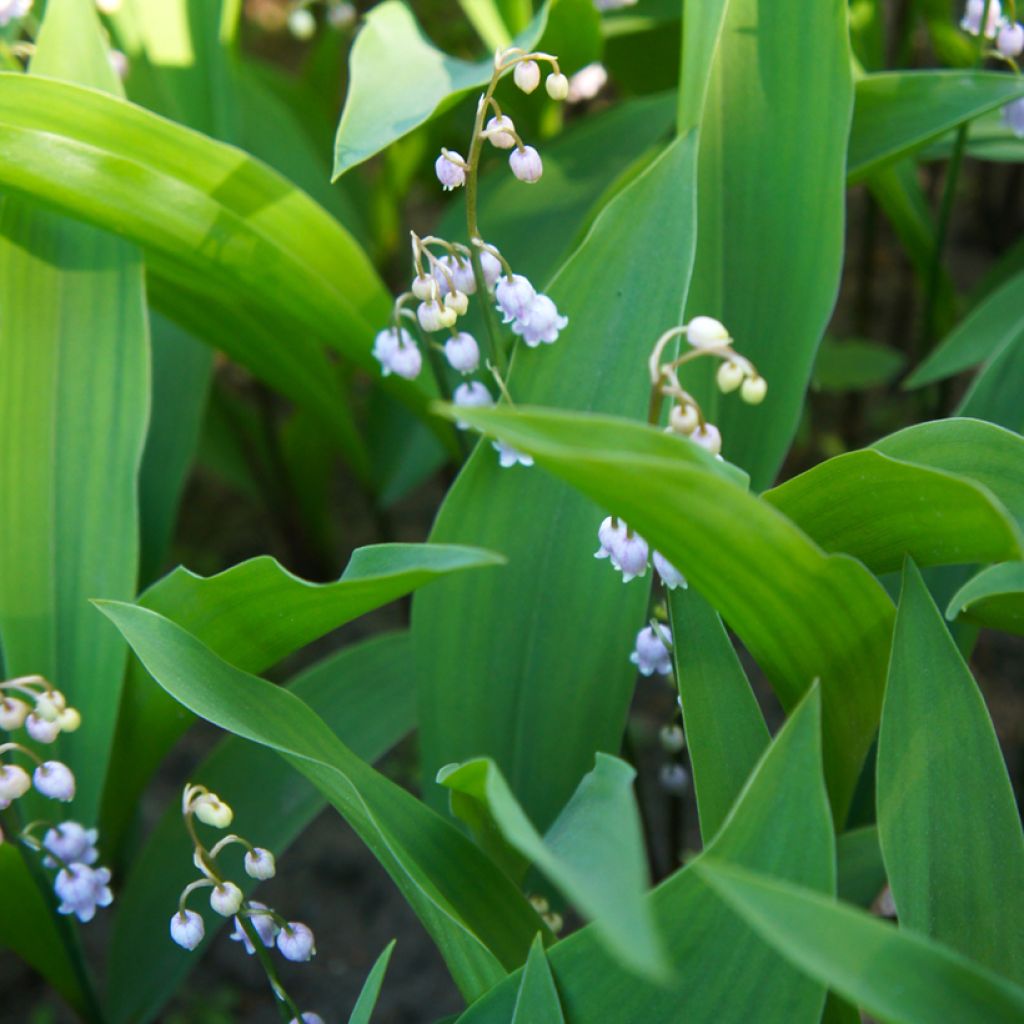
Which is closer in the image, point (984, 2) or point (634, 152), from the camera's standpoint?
point (984, 2)

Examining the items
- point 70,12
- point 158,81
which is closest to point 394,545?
point 70,12

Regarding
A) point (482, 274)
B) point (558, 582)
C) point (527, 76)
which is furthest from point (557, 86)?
point (558, 582)

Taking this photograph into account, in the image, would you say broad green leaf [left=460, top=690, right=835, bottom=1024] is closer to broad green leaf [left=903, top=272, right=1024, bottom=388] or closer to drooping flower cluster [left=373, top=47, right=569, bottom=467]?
drooping flower cluster [left=373, top=47, right=569, bottom=467]

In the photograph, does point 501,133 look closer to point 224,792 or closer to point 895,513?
point 895,513

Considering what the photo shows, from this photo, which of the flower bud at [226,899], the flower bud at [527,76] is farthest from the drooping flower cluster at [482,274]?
the flower bud at [226,899]

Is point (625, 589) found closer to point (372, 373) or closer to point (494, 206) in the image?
point (372, 373)

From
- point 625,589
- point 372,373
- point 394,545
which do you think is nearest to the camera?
point 394,545
